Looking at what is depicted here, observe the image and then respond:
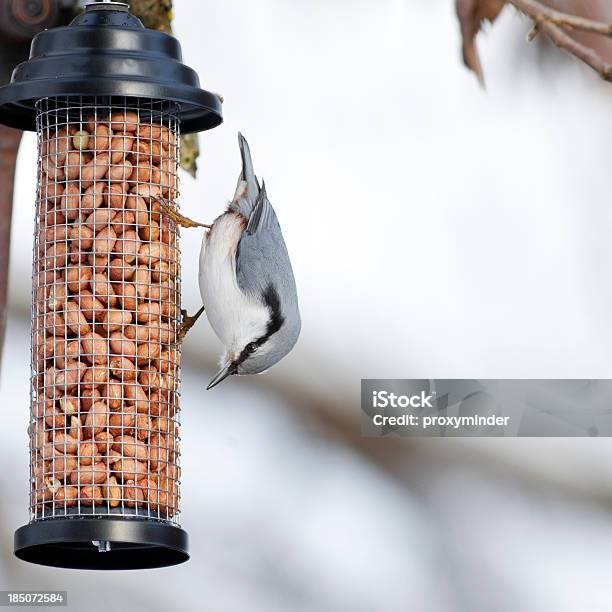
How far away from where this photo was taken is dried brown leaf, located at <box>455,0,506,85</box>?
3.70 meters

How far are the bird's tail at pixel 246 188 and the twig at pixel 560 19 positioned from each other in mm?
690

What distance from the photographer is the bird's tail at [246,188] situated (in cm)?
289

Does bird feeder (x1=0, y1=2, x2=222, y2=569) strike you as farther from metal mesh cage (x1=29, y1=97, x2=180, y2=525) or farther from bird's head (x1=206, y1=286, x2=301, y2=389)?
bird's head (x1=206, y1=286, x2=301, y2=389)

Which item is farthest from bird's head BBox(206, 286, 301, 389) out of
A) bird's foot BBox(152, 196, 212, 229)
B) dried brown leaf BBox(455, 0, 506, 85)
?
dried brown leaf BBox(455, 0, 506, 85)

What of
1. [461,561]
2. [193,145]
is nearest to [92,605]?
[461,561]

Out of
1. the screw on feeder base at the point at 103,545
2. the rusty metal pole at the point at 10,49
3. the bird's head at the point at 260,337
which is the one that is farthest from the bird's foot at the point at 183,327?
the rusty metal pole at the point at 10,49

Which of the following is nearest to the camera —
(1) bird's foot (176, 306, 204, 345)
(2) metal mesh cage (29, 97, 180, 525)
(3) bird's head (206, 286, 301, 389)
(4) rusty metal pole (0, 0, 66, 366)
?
(2) metal mesh cage (29, 97, 180, 525)

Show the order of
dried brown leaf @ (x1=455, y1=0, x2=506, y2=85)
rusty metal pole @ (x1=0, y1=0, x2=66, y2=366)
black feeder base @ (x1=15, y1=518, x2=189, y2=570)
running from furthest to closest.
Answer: dried brown leaf @ (x1=455, y1=0, x2=506, y2=85)
rusty metal pole @ (x1=0, y1=0, x2=66, y2=366)
black feeder base @ (x1=15, y1=518, x2=189, y2=570)

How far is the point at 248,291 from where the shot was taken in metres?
2.79

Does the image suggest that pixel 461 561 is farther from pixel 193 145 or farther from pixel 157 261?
pixel 157 261

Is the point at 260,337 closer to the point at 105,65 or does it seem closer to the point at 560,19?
the point at 105,65

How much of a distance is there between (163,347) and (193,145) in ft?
3.50

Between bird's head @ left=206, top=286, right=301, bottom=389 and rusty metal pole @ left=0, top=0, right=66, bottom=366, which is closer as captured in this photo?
bird's head @ left=206, top=286, right=301, bottom=389

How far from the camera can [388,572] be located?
14.6ft
